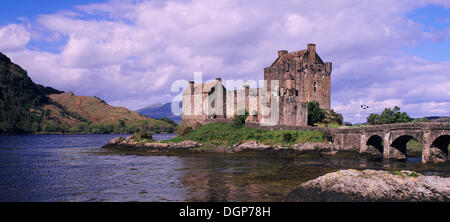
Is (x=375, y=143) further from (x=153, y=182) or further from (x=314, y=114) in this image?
(x=153, y=182)

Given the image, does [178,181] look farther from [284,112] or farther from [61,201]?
[284,112]

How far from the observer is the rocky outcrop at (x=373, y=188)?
1934 cm

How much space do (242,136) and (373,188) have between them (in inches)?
1657

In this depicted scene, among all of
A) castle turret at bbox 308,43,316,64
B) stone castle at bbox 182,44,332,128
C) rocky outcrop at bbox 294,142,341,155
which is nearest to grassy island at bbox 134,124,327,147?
rocky outcrop at bbox 294,142,341,155

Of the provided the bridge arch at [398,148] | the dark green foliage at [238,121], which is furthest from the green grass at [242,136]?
the bridge arch at [398,148]

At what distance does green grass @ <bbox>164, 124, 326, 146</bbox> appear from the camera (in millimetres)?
55594

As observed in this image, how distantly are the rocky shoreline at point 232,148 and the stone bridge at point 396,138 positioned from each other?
242 cm

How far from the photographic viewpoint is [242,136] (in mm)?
61375

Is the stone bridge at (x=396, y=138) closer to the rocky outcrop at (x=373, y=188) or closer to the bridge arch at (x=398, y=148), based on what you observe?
the bridge arch at (x=398, y=148)

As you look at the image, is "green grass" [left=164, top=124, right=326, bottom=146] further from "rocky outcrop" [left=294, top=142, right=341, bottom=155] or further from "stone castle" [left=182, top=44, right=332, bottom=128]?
"stone castle" [left=182, top=44, right=332, bottom=128]

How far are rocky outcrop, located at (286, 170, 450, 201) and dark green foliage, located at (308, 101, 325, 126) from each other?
146 ft
